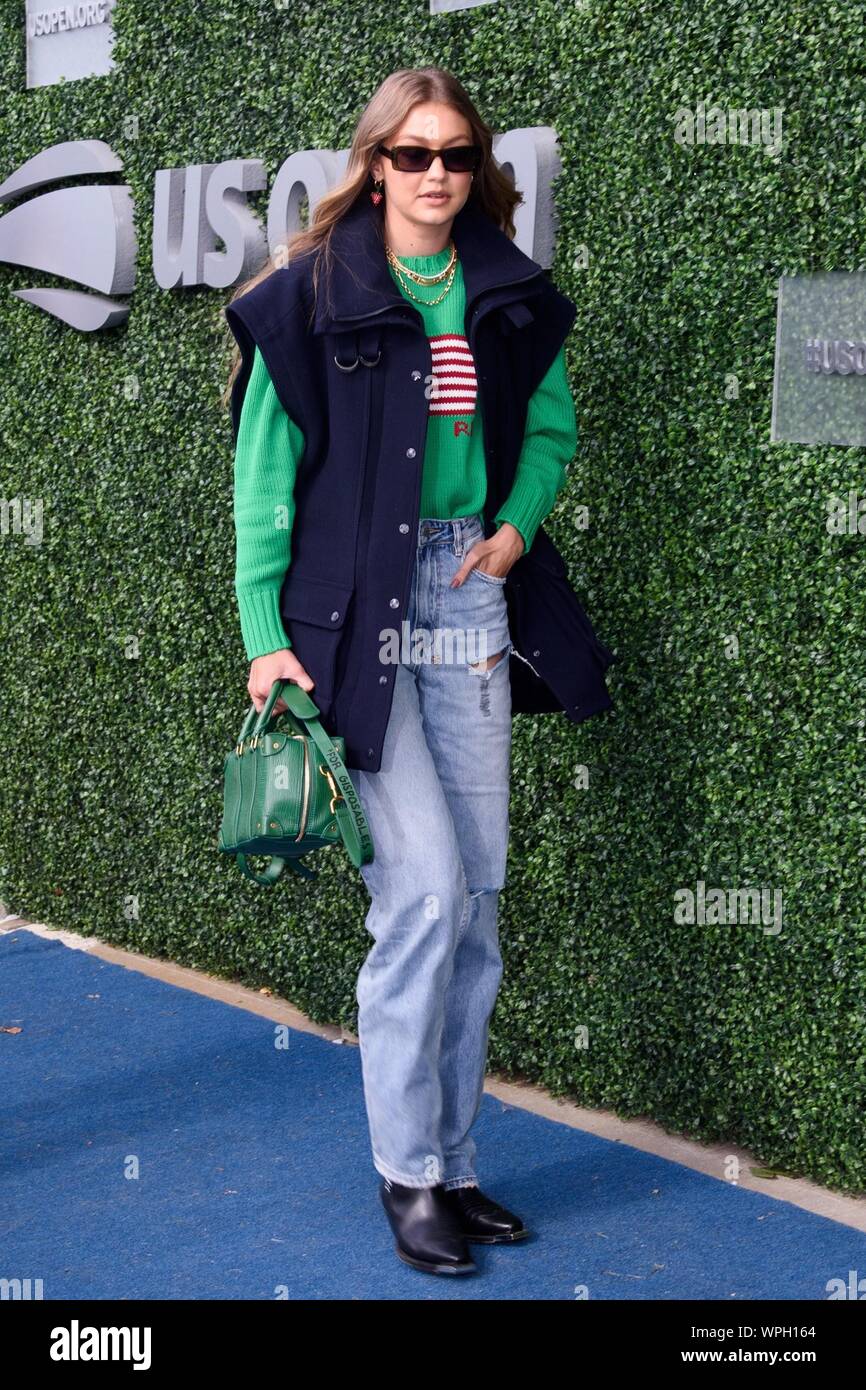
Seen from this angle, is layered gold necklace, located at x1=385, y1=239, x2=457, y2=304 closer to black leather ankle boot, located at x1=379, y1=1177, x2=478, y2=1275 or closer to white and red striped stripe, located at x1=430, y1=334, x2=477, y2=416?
white and red striped stripe, located at x1=430, y1=334, x2=477, y2=416

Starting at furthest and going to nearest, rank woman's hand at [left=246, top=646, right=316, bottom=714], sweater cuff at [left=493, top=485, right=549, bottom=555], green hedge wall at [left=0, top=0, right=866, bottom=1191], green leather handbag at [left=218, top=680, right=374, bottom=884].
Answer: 1. green hedge wall at [left=0, top=0, right=866, bottom=1191]
2. sweater cuff at [left=493, top=485, right=549, bottom=555]
3. woman's hand at [left=246, top=646, right=316, bottom=714]
4. green leather handbag at [left=218, top=680, right=374, bottom=884]

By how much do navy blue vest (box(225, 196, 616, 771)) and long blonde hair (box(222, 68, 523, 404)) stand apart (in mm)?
36

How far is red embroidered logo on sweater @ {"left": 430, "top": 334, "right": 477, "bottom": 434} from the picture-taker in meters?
3.45

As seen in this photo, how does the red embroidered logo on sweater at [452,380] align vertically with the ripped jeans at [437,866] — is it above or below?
above

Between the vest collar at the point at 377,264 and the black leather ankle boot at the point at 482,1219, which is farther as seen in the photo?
the black leather ankle boot at the point at 482,1219

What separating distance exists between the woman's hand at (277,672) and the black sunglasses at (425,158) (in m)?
0.97

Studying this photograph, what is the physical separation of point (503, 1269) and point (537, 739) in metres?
1.41

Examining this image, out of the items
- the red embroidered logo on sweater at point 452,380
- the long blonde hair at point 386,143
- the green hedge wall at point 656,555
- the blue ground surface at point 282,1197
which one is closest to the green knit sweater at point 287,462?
the red embroidered logo on sweater at point 452,380

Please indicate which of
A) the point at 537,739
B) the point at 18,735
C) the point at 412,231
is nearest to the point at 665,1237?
the point at 537,739

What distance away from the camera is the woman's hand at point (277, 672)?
3432 mm

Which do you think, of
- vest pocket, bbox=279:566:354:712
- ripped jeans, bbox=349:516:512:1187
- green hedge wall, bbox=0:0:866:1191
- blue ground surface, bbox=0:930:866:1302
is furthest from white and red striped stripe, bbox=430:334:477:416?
blue ground surface, bbox=0:930:866:1302

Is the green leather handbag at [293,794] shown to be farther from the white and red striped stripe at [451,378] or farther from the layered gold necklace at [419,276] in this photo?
the layered gold necklace at [419,276]

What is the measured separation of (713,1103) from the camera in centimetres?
415

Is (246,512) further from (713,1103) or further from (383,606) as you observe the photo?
(713,1103)
